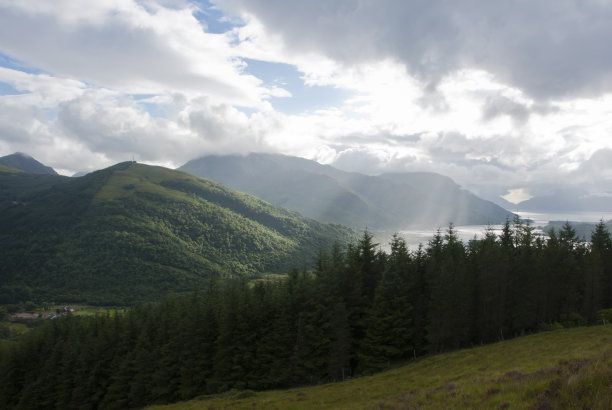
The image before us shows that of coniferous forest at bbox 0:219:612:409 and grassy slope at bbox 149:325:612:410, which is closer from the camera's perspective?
grassy slope at bbox 149:325:612:410

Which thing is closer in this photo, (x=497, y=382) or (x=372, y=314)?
(x=497, y=382)

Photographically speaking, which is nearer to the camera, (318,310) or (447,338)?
→ (447,338)

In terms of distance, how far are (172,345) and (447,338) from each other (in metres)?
44.2

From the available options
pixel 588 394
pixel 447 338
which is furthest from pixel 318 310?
pixel 588 394

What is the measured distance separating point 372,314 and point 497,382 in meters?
28.9

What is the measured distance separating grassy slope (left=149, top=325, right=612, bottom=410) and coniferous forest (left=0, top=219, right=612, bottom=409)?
20.4 feet

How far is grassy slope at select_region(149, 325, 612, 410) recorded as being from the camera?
10070mm

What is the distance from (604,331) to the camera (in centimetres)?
3534

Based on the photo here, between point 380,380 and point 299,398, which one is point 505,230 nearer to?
point 380,380

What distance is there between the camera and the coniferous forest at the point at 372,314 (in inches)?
1689

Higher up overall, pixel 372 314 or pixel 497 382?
pixel 497 382

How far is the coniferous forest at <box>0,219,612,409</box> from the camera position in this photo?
42906 mm

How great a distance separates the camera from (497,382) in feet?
51.7

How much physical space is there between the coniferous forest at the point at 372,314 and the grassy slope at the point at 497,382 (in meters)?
6.21
